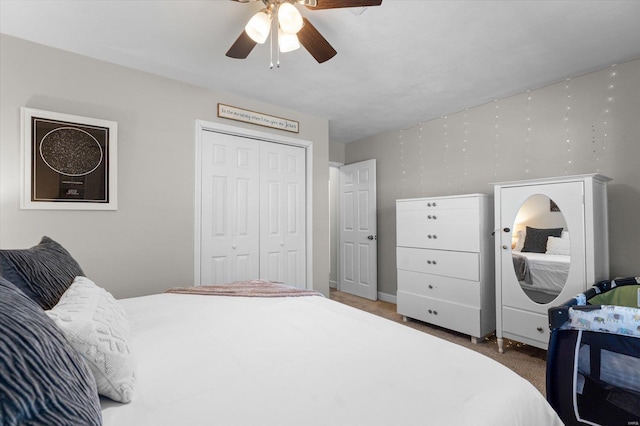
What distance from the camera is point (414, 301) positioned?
11.5 feet

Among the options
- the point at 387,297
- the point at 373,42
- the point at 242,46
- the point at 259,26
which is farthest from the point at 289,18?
the point at 387,297

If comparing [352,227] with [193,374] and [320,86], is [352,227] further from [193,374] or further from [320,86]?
[193,374]

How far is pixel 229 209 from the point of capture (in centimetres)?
323

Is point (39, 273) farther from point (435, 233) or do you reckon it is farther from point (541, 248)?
point (541, 248)

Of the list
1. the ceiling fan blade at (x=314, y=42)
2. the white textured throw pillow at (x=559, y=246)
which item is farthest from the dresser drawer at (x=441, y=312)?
the ceiling fan blade at (x=314, y=42)

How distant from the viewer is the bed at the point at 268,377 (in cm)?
58

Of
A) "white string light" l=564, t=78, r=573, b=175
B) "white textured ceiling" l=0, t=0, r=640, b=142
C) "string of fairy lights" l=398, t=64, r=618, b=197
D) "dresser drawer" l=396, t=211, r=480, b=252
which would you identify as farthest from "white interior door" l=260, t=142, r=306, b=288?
"white string light" l=564, t=78, r=573, b=175

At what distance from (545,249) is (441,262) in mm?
952

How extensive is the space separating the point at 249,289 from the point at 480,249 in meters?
2.31

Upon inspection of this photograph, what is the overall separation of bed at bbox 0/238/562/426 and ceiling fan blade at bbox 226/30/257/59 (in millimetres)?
1636

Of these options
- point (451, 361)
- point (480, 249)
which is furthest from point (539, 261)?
point (451, 361)

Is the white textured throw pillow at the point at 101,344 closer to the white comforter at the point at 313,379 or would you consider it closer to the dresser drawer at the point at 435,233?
the white comforter at the point at 313,379

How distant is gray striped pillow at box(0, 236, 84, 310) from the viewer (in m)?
1.08

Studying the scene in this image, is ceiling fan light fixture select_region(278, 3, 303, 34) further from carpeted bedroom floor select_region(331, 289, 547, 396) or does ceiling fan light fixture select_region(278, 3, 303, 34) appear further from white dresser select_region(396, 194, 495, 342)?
carpeted bedroom floor select_region(331, 289, 547, 396)
